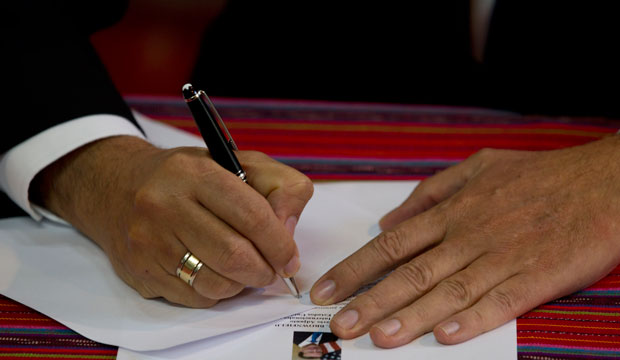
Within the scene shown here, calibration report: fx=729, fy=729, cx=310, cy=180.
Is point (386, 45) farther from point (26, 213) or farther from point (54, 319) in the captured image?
point (54, 319)

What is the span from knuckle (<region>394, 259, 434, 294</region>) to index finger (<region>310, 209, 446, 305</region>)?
0.04 metres

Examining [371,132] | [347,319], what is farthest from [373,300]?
[371,132]

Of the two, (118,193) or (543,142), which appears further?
(543,142)

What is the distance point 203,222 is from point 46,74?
51 centimetres

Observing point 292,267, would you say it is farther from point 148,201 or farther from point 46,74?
point 46,74

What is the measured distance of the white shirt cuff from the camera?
46.5 inches

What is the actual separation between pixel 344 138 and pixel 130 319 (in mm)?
613

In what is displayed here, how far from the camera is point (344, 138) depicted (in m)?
1.45

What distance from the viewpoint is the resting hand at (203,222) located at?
0.92 m

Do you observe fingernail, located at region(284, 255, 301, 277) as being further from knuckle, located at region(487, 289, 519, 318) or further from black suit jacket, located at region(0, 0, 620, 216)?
black suit jacket, located at region(0, 0, 620, 216)

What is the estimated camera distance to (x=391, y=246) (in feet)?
3.44

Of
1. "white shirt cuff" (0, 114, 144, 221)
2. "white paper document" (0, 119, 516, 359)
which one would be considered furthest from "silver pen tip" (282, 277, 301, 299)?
"white shirt cuff" (0, 114, 144, 221)

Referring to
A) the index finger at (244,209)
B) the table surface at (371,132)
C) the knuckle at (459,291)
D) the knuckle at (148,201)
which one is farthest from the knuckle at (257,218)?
the table surface at (371,132)

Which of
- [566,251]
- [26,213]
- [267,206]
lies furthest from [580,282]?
[26,213]
